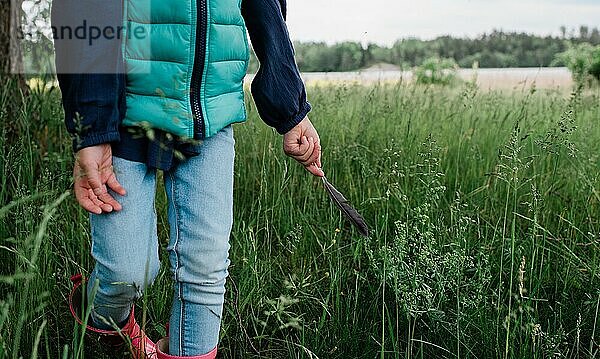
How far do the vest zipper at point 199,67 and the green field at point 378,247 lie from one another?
16.9 inches

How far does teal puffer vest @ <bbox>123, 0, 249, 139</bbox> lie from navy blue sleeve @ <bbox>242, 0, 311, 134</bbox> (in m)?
0.19

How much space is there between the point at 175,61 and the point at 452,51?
9.83m

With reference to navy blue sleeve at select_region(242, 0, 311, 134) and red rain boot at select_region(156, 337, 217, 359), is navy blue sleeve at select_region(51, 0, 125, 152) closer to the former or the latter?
navy blue sleeve at select_region(242, 0, 311, 134)

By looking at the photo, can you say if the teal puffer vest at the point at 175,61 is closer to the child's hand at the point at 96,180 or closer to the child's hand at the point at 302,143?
A: the child's hand at the point at 96,180

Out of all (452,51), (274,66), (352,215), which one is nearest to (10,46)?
(274,66)

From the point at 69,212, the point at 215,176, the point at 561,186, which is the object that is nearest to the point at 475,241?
the point at 561,186

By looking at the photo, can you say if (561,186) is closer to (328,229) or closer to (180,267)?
(328,229)

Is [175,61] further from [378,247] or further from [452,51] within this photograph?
[452,51]

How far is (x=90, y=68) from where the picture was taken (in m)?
1.78

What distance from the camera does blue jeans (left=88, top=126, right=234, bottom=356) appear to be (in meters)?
1.89

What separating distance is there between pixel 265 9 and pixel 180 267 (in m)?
0.71

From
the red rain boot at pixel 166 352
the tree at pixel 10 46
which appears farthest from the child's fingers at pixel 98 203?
the tree at pixel 10 46

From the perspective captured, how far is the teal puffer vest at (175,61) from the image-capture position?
1826 millimetres

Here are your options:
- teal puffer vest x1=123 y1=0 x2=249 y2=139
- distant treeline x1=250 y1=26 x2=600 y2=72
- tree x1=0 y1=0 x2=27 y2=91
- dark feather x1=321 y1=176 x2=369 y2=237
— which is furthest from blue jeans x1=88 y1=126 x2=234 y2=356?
distant treeline x1=250 y1=26 x2=600 y2=72
